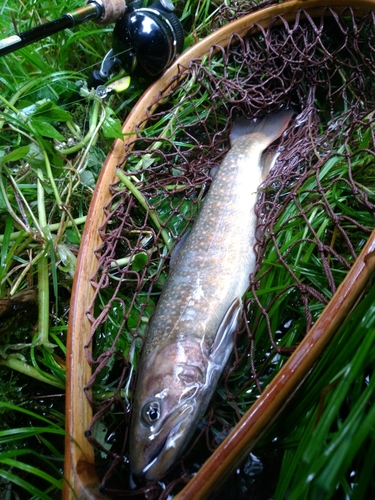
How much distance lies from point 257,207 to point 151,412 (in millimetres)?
984

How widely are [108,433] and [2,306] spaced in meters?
0.64

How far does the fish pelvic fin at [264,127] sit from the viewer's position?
204cm

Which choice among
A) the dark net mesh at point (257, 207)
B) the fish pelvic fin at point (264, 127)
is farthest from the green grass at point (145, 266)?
the fish pelvic fin at point (264, 127)

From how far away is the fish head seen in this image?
1232 millimetres

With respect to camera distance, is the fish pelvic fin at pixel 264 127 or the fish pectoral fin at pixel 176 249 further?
the fish pelvic fin at pixel 264 127

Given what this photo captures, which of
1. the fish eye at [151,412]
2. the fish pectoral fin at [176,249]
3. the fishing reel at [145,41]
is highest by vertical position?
the fishing reel at [145,41]

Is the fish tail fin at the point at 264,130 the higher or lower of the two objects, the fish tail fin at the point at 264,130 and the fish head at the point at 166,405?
the higher

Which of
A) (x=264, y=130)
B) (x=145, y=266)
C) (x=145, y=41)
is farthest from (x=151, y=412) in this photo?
(x=145, y=41)

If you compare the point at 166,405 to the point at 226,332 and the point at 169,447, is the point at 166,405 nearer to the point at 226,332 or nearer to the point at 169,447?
the point at 169,447

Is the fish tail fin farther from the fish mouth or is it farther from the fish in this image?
the fish mouth

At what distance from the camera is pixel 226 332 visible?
1500 mm

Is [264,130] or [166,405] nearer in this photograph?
[166,405]

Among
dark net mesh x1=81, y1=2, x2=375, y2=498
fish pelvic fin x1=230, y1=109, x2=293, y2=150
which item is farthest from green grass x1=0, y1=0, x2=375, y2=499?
fish pelvic fin x1=230, y1=109, x2=293, y2=150

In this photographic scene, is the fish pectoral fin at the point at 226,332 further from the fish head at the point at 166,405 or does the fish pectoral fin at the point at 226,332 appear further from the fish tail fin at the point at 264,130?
the fish tail fin at the point at 264,130
